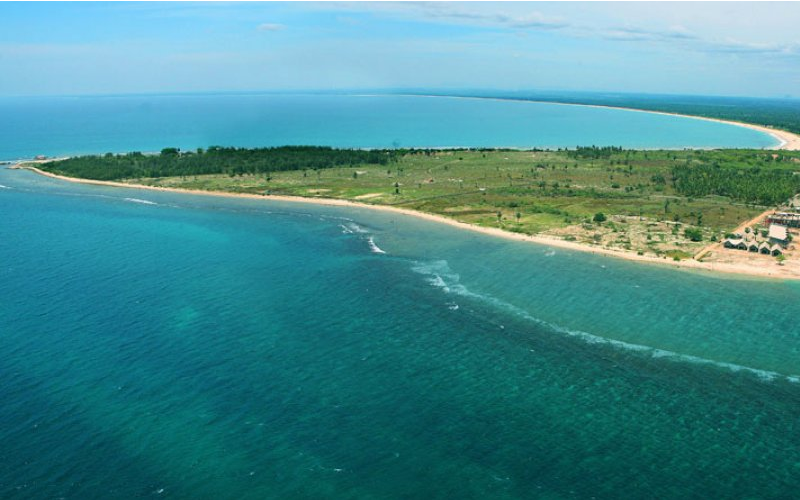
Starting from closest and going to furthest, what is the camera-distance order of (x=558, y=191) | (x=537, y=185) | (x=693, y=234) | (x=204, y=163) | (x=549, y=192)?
1. (x=693, y=234)
2. (x=549, y=192)
3. (x=558, y=191)
4. (x=537, y=185)
5. (x=204, y=163)

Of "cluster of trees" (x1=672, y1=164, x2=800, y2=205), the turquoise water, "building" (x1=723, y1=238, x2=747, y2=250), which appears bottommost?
the turquoise water

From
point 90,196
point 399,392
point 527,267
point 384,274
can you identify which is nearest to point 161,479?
point 399,392

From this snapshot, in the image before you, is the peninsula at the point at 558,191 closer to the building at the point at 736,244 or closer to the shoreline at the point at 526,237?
the shoreline at the point at 526,237

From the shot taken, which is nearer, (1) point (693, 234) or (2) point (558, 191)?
(1) point (693, 234)

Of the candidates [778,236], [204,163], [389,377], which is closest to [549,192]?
[778,236]

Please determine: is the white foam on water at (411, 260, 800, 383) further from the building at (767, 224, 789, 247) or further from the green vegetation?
the building at (767, 224, 789, 247)

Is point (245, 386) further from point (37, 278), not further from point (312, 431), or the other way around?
point (37, 278)

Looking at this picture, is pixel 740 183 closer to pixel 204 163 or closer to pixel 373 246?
pixel 373 246

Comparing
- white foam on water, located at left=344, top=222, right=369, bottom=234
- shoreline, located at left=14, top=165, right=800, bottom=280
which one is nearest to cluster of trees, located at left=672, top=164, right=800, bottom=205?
shoreline, located at left=14, top=165, right=800, bottom=280
